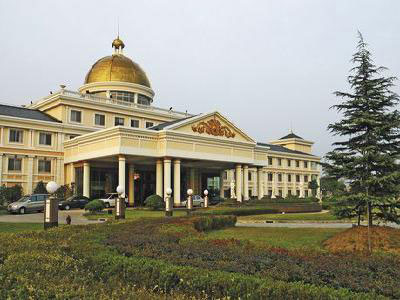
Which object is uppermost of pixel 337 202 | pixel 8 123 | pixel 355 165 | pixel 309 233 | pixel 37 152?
pixel 8 123

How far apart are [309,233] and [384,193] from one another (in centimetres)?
445

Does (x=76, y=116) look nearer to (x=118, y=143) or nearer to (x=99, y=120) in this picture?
(x=99, y=120)

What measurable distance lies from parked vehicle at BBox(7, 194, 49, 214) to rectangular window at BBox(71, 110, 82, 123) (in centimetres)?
1691

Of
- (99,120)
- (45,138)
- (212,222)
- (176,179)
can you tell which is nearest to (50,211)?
(212,222)

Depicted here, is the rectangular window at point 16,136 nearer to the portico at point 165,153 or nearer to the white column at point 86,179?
the portico at point 165,153

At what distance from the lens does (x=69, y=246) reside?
30.9 feet

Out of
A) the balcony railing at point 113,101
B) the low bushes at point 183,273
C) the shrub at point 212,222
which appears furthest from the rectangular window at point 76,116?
the low bushes at point 183,273

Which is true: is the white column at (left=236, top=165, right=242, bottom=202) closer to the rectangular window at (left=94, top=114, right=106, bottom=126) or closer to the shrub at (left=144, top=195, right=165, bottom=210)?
the shrub at (left=144, top=195, right=165, bottom=210)

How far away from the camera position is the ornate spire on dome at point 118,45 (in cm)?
6100

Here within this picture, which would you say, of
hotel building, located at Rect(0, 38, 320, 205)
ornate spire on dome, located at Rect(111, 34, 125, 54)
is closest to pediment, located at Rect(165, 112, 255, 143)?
hotel building, located at Rect(0, 38, 320, 205)

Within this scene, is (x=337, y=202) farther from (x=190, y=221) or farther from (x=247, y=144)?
(x=247, y=144)

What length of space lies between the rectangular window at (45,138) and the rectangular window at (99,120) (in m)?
6.17

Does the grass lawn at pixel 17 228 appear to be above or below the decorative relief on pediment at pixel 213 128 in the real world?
below

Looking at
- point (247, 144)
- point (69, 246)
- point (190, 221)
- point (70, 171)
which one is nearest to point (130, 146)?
point (70, 171)
